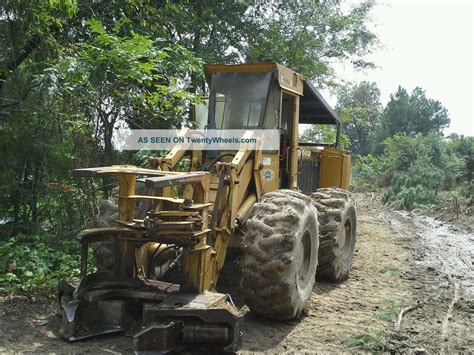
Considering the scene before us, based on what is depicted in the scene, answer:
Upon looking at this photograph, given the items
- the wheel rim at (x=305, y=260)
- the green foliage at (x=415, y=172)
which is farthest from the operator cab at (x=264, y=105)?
the green foliage at (x=415, y=172)

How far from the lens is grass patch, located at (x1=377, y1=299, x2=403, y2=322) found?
598 centimetres

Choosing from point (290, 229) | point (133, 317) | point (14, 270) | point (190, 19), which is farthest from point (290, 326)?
point (190, 19)

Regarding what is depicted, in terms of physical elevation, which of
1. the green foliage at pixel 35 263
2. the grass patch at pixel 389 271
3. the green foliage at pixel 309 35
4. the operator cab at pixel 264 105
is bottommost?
the grass patch at pixel 389 271

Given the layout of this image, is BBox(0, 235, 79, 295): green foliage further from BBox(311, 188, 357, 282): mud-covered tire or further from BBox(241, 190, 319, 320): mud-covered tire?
BBox(311, 188, 357, 282): mud-covered tire

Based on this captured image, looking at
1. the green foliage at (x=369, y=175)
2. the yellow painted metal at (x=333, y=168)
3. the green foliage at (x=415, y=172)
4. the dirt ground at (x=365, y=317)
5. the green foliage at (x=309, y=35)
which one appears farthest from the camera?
the green foliage at (x=369, y=175)

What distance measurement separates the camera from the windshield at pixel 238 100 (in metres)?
6.77

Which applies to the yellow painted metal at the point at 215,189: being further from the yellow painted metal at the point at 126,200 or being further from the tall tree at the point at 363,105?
the tall tree at the point at 363,105

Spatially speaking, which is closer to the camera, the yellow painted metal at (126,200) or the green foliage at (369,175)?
the yellow painted metal at (126,200)

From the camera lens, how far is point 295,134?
7.38m

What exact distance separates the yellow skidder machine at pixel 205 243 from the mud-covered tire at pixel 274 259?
10 mm

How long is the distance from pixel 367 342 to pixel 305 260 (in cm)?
128

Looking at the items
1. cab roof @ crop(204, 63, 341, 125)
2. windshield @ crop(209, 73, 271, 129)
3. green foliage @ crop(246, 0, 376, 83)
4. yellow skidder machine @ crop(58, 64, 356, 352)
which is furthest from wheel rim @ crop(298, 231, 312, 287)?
green foliage @ crop(246, 0, 376, 83)

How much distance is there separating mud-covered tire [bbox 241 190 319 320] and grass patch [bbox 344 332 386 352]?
0.65 meters

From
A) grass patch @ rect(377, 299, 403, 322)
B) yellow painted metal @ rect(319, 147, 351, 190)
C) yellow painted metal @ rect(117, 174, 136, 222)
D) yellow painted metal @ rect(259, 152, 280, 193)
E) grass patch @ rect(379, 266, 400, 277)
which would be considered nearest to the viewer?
yellow painted metal @ rect(117, 174, 136, 222)
